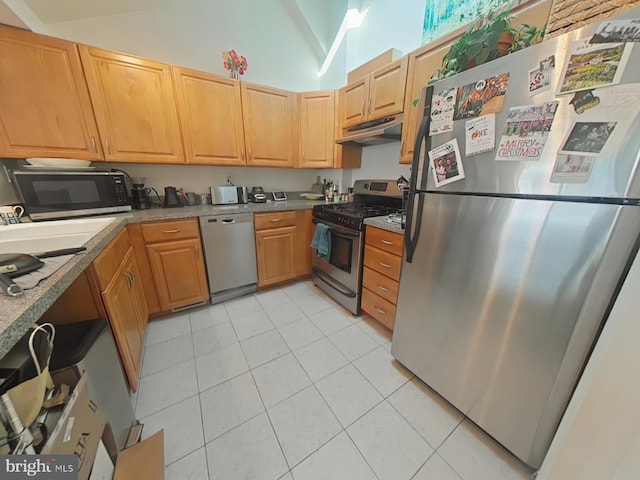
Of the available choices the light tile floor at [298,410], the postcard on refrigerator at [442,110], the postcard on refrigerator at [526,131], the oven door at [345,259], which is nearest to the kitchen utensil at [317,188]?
the oven door at [345,259]

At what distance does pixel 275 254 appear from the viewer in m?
2.39

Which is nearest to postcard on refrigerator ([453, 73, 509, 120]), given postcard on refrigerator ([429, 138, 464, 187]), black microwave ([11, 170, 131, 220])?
postcard on refrigerator ([429, 138, 464, 187])

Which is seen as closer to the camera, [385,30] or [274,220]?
[385,30]

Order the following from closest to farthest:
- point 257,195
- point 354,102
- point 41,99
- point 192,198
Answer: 1. point 41,99
2. point 354,102
3. point 192,198
4. point 257,195

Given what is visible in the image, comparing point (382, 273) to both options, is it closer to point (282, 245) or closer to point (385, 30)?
point (282, 245)

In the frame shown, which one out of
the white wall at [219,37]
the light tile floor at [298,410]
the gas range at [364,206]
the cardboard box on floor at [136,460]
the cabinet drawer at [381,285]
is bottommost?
the light tile floor at [298,410]

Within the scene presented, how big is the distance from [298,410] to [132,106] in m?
2.52

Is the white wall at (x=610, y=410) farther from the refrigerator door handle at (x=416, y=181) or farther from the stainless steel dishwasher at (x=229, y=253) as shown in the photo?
the stainless steel dishwasher at (x=229, y=253)

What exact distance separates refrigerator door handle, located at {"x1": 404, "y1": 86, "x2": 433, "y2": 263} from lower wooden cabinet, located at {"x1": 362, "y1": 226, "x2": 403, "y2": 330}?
0.26m

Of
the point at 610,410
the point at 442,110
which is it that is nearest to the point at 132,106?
the point at 442,110

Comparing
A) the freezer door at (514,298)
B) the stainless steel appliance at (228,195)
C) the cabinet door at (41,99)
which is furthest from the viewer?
the stainless steel appliance at (228,195)

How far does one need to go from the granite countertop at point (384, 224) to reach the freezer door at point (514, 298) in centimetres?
30

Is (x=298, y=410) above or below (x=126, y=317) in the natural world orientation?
below

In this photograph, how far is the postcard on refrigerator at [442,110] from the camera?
1.01 m
